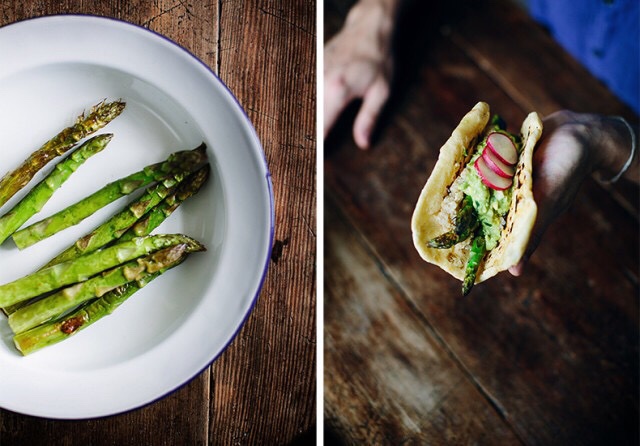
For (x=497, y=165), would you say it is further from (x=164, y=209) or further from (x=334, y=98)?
(x=164, y=209)

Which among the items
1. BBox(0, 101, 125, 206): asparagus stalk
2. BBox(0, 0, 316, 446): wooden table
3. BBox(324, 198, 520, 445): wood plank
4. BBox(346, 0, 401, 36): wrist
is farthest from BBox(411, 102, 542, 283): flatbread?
BBox(0, 101, 125, 206): asparagus stalk

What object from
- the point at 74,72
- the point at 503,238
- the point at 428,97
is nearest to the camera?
the point at 503,238

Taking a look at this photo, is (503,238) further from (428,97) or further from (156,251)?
(156,251)

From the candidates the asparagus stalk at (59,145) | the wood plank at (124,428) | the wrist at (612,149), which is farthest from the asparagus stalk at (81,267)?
the wrist at (612,149)

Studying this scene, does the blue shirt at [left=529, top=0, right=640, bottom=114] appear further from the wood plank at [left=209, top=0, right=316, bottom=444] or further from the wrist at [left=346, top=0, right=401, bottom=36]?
the wood plank at [left=209, top=0, right=316, bottom=444]

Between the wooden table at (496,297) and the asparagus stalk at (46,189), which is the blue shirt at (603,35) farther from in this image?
the asparagus stalk at (46,189)

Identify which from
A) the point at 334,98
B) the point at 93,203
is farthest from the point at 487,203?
the point at 93,203

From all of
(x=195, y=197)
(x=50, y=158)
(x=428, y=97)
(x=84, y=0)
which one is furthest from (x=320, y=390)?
(x=84, y=0)
